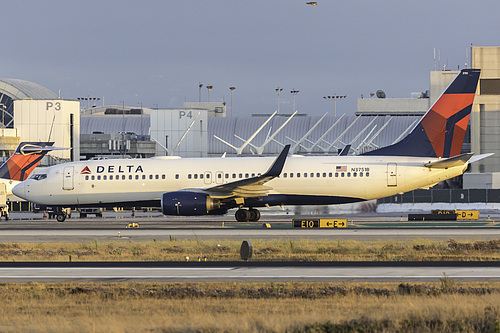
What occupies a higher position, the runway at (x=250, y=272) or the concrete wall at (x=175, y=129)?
the concrete wall at (x=175, y=129)

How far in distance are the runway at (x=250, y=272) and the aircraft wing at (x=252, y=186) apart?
19428 mm

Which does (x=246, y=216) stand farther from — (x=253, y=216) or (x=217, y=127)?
(x=217, y=127)

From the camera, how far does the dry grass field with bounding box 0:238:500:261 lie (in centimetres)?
2820

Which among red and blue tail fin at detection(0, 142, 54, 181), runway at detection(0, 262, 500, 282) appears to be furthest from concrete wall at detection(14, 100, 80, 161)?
runway at detection(0, 262, 500, 282)

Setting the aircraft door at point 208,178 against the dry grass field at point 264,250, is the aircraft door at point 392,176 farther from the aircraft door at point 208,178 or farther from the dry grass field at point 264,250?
the dry grass field at point 264,250

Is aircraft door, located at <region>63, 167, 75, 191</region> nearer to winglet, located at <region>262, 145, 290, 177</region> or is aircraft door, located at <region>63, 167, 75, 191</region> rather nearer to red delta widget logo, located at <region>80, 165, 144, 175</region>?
red delta widget logo, located at <region>80, 165, 144, 175</region>

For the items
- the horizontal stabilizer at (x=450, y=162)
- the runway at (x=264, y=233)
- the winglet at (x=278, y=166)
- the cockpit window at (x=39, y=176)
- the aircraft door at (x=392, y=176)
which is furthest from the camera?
the cockpit window at (x=39, y=176)

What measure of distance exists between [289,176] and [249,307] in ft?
101

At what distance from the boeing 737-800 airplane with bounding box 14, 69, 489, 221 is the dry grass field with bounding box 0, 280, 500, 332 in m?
25.6

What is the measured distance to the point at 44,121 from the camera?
94250mm

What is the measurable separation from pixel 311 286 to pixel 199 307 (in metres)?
3.97

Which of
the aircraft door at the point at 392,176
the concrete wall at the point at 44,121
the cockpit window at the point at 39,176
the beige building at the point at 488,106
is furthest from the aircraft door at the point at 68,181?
the beige building at the point at 488,106

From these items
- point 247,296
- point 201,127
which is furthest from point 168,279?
point 201,127

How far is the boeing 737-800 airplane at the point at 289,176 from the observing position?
4591 centimetres
